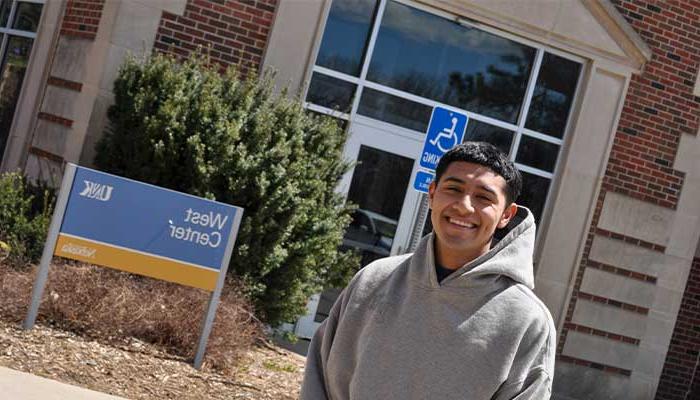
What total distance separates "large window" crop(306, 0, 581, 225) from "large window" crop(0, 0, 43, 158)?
3.27 metres

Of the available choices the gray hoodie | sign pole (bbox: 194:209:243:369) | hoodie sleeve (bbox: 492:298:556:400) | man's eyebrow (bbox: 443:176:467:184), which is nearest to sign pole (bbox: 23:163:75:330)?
sign pole (bbox: 194:209:243:369)

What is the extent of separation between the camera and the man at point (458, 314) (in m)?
2.63

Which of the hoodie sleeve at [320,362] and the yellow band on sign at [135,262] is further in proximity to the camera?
the yellow band on sign at [135,262]

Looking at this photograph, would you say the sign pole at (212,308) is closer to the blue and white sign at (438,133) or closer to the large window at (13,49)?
the blue and white sign at (438,133)

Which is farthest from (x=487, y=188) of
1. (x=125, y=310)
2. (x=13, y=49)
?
(x=13, y=49)

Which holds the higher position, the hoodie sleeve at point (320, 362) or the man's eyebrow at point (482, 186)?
the man's eyebrow at point (482, 186)

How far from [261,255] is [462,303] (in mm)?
6348

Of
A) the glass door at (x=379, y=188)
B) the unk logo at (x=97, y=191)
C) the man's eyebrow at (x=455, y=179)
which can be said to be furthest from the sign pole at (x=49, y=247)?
the man's eyebrow at (x=455, y=179)

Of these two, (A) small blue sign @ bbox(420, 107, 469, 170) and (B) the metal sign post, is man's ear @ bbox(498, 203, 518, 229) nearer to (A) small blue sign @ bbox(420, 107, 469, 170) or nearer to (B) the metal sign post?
(B) the metal sign post

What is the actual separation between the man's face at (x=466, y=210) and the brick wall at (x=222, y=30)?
7728 millimetres

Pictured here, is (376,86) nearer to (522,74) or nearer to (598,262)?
(522,74)

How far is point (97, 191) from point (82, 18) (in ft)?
11.8

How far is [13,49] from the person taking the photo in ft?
39.4

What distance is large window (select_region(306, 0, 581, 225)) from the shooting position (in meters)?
11.0
